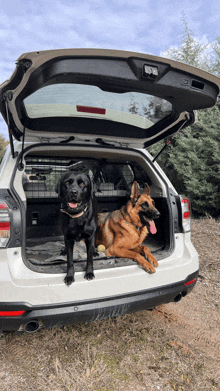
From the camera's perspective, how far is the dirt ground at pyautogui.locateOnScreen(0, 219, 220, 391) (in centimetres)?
183

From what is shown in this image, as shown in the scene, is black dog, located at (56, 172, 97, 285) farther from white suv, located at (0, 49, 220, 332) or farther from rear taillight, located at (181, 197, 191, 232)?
rear taillight, located at (181, 197, 191, 232)

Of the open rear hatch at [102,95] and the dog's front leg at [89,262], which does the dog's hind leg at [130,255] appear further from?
the open rear hatch at [102,95]

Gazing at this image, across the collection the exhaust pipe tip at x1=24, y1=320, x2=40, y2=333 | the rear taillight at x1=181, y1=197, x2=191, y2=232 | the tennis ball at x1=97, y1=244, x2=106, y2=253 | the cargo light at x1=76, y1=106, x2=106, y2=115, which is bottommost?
the exhaust pipe tip at x1=24, y1=320, x2=40, y2=333

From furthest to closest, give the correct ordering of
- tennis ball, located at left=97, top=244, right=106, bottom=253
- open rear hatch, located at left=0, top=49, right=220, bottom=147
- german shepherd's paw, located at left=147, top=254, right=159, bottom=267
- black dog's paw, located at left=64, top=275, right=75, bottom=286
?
tennis ball, located at left=97, top=244, right=106, bottom=253 < german shepherd's paw, located at left=147, top=254, right=159, bottom=267 < black dog's paw, located at left=64, top=275, right=75, bottom=286 < open rear hatch, located at left=0, top=49, right=220, bottom=147

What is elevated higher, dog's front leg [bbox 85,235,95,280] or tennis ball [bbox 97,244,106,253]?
dog's front leg [bbox 85,235,95,280]

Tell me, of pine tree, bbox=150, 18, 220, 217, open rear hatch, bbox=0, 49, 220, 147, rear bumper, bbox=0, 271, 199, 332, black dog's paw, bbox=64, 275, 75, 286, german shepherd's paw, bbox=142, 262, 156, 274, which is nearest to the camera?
open rear hatch, bbox=0, 49, 220, 147

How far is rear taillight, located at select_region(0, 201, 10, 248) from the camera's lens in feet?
5.85

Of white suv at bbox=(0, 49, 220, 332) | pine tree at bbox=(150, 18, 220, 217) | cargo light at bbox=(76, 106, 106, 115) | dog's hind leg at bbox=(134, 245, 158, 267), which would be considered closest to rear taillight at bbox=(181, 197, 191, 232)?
white suv at bbox=(0, 49, 220, 332)

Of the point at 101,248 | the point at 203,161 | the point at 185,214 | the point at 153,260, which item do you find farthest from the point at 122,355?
the point at 203,161

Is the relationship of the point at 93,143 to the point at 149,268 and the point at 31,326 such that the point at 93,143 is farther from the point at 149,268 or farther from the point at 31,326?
the point at 31,326

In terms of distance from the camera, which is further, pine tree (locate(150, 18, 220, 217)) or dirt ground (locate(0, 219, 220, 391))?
pine tree (locate(150, 18, 220, 217))

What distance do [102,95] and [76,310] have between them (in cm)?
157

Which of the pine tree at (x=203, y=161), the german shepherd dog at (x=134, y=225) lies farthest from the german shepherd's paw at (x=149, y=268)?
the pine tree at (x=203, y=161)

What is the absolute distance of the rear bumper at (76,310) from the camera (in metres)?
1.73
